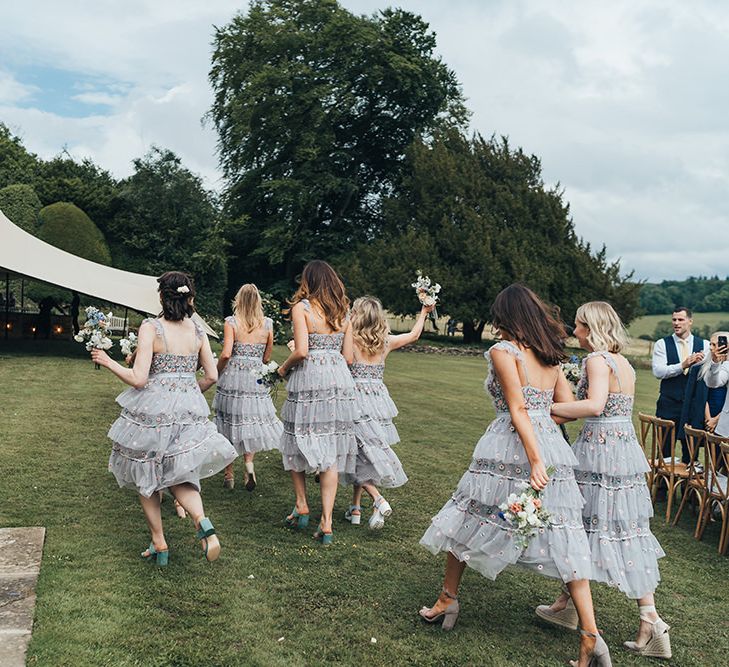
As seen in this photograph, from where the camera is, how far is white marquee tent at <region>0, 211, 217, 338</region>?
1809cm

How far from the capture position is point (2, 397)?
1149 cm

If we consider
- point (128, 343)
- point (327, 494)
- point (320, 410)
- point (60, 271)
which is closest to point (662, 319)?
point (60, 271)

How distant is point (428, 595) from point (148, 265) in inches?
1397

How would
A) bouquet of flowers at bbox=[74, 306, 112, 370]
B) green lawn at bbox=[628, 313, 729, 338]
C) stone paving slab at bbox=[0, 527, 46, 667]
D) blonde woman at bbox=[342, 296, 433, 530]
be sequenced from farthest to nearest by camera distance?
green lawn at bbox=[628, 313, 729, 338] → blonde woman at bbox=[342, 296, 433, 530] → bouquet of flowers at bbox=[74, 306, 112, 370] → stone paving slab at bbox=[0, 527, 46, 667]

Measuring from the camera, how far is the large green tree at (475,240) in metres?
34.5

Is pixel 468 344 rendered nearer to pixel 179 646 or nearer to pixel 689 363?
pixel 689 363

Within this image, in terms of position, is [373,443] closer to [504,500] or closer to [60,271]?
[504,500]

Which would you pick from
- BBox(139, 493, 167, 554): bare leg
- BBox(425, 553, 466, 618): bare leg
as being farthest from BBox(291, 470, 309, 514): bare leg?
BBox(425, 553, 466, 618): bare leg

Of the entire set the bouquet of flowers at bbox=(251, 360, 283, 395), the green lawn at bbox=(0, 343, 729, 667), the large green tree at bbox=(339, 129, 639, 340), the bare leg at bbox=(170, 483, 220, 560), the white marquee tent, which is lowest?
the green lawn at bbox=(0, 343, 729, 667)

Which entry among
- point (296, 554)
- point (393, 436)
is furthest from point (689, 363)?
point (296, 554)

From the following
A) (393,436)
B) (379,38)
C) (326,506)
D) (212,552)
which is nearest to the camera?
(212,552)

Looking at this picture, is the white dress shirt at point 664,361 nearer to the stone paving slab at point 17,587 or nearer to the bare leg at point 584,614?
the bare leg at point 584,614

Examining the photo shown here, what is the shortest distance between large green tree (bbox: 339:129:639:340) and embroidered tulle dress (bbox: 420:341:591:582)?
29586 mm

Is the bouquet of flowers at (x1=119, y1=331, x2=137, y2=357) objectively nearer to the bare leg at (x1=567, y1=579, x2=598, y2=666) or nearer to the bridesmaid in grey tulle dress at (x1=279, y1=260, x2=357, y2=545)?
the bridesmaid in grey tulle dress at (x1=279, y1=260, x2=357, y2=545)
